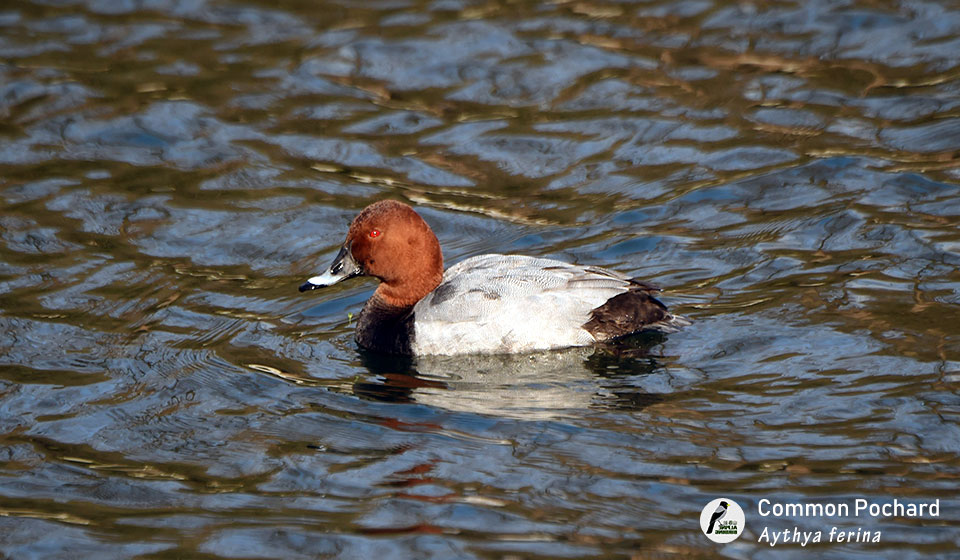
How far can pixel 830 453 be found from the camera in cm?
549

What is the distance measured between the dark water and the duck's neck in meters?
0.15

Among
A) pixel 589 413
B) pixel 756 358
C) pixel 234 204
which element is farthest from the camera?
pixel 234 204

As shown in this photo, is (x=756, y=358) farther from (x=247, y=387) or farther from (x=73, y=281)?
(x=73, y=281)

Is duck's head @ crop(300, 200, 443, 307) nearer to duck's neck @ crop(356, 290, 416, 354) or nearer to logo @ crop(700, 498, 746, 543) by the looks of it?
duck's neck @ crop(356, 290, 416, 354)

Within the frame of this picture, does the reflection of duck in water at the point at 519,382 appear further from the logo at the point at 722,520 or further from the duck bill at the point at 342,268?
the logo at the point at 722,520

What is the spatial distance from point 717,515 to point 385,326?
2.81 m

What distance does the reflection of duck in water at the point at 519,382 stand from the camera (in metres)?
6.32

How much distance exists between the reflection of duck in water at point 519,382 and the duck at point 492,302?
8 cm

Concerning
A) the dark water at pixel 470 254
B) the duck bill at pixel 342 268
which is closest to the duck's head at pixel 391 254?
the duck bill at pixel 342 268

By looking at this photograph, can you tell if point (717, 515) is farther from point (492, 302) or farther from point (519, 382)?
point (492, 302)

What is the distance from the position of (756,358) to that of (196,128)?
5793mm

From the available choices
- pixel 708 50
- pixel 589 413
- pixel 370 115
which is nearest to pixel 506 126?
pixel 370 115

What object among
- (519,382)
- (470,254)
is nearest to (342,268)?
(519,382)

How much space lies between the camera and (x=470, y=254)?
28.3 ft
